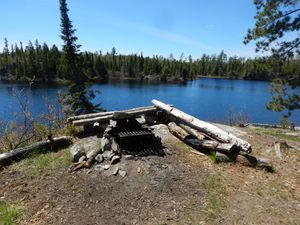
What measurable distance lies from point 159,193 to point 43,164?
304 centimetres

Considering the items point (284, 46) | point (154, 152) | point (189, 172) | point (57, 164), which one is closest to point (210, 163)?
point (189, 172)

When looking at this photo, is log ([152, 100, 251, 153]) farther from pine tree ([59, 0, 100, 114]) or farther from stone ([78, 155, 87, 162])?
pine tree ([59, 0, 100, 114])

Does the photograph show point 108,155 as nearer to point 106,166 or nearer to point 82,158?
point 106,166

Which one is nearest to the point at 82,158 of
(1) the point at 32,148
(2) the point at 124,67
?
(1) the point at 32,148

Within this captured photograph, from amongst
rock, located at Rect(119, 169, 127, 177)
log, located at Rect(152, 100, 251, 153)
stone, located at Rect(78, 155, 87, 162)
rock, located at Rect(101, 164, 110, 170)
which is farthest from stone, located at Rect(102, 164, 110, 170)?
log, located at Rect(152, 100, 251, 153)

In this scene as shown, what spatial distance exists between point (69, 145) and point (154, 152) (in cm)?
259

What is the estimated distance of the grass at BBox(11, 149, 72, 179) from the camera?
582cm

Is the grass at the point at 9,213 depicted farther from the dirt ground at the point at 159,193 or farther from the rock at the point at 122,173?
the rock at the point at 122,173

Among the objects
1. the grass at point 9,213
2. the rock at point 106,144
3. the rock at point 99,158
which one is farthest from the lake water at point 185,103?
the grass at point 9,213

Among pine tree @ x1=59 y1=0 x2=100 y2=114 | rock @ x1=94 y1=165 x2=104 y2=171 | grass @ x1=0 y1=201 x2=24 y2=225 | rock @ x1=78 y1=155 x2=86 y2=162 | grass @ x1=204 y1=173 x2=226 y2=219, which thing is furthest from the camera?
pine tree @ x1=59 y1=0 x2=100 y2=114

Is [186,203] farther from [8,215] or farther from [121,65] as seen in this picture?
[121,65]

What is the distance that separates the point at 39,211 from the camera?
444 centimetres

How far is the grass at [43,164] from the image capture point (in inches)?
229

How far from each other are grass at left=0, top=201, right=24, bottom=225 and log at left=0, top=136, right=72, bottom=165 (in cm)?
192
